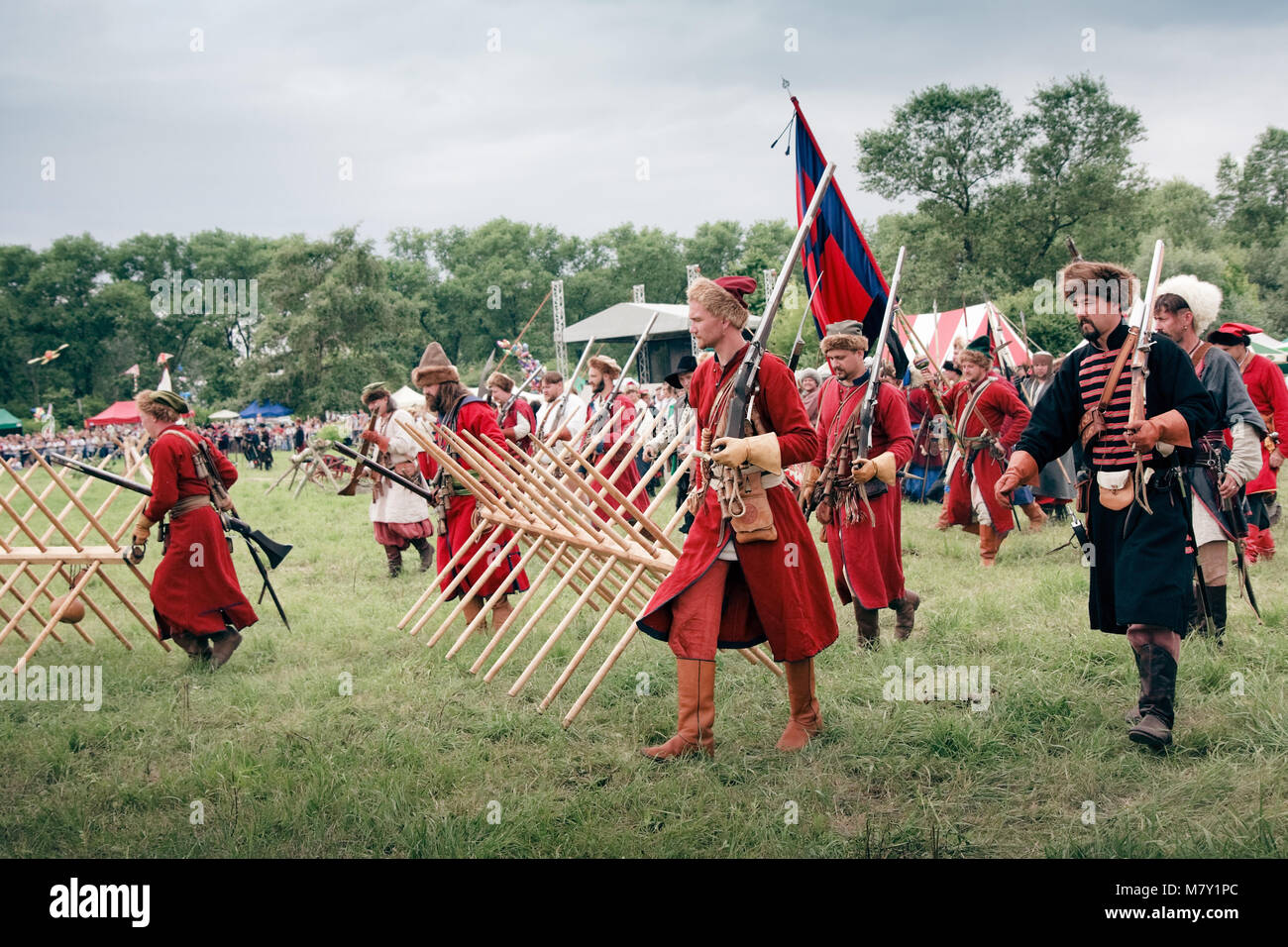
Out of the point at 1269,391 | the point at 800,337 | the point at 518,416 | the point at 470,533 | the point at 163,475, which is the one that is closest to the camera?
the point at 800,337

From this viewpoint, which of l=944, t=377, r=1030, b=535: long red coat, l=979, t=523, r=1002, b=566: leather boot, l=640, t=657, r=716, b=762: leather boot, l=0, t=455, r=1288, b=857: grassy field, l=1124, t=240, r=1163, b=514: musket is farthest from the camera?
l=944, t=377, r=1030, b=535: long red coat

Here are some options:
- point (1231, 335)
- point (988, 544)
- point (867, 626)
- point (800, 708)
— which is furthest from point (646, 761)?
point (988, 544)

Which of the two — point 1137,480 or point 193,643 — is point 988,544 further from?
point 193,643

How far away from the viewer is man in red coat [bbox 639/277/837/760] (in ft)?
12.9

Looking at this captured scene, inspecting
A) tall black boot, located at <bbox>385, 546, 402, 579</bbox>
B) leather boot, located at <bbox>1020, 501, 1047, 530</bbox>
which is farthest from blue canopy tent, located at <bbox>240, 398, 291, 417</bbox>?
leather boot, located at <bbox>1020, 501, 1047, 530</bbox>

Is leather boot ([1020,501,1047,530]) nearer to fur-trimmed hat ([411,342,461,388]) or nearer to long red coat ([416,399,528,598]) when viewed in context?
long red coat ([416,399,528,598])

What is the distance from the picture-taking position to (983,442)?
8.76 m

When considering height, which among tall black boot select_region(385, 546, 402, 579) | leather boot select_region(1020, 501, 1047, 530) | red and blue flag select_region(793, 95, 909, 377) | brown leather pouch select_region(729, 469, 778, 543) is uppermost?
red and blue flag select_region(793, 95, 909, 377)

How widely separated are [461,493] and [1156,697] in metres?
4.32

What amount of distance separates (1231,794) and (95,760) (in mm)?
4574

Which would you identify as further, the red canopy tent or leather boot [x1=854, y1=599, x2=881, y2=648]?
the red canopy tent

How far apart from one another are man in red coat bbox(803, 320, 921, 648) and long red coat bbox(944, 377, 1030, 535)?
2.76 metres
